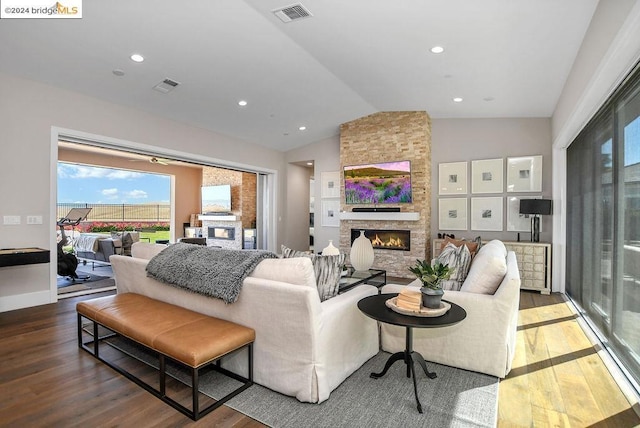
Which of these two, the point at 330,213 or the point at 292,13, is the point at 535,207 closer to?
the point at 330,213

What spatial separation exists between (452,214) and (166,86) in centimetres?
521

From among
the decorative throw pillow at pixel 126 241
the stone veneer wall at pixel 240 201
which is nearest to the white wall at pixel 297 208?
the stone veneer wall at pixel 240 201

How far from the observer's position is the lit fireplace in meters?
6.42

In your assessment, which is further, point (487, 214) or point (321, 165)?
point (321, 165)

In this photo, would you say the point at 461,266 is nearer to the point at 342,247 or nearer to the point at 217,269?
the point at 217,269

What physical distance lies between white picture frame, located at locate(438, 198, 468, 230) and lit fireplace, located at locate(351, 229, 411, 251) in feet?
2.29

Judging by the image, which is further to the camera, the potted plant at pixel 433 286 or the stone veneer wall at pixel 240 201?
the stone veneer wall at pixel 240 201

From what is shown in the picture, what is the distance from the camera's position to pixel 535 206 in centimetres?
512

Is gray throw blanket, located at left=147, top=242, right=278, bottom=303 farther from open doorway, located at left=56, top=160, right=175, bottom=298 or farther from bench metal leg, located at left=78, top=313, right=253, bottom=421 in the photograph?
open doorway, located at left=56, top=160, right=175, bottom=298

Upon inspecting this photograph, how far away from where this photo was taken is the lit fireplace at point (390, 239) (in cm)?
642

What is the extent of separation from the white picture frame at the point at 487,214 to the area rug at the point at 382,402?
159 inches

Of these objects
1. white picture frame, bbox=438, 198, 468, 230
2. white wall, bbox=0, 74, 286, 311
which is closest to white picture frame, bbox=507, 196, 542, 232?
white picture frame, bbox=438, 198, 468, 230

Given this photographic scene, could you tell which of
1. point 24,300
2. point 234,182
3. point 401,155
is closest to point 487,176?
point 401,155

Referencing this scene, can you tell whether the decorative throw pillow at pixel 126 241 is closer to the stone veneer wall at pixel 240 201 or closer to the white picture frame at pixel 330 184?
the stone veneer wall at pixel 240 201
